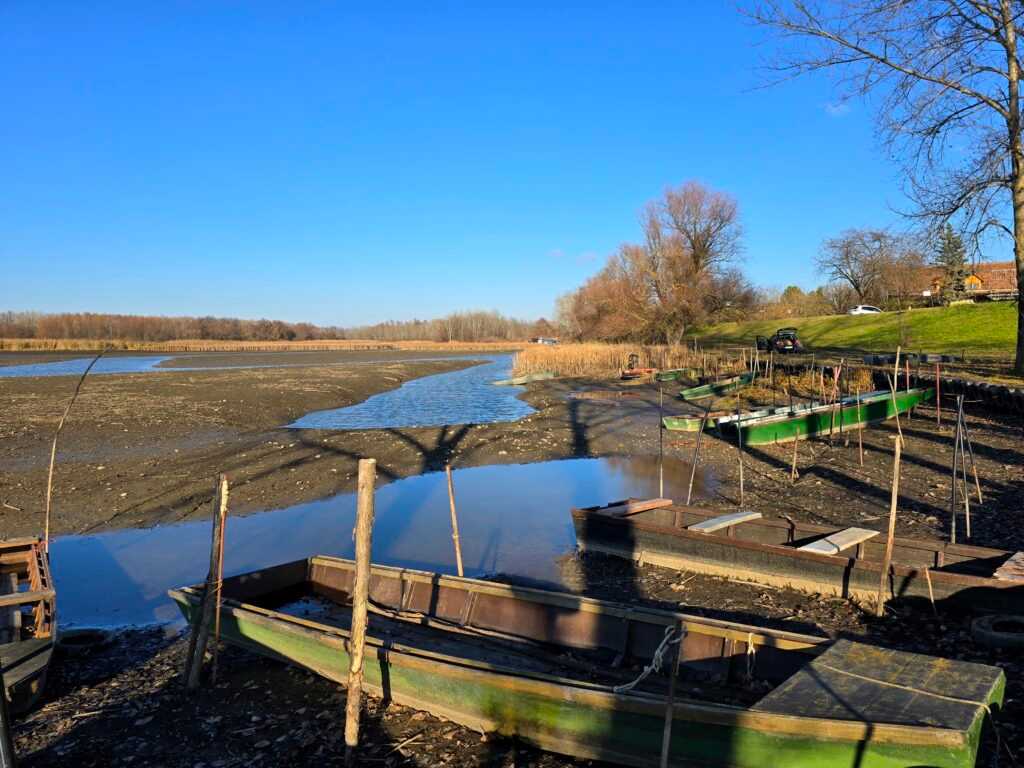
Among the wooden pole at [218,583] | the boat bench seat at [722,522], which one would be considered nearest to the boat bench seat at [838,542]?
the boat bench seat at [722,522]

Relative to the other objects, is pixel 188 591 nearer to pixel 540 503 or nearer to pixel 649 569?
pixel 649 569

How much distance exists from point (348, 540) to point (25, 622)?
4.96 m

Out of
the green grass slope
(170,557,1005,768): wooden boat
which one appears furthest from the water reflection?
the green grass slope

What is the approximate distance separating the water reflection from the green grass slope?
17917 millimetres

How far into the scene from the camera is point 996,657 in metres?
6.33

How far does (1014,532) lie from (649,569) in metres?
5.70

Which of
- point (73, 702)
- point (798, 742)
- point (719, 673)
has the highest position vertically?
point (798, 742)

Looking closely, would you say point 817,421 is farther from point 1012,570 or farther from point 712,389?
point 1012,570

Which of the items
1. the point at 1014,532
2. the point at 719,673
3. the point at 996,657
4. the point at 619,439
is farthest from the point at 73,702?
the point at 619,439

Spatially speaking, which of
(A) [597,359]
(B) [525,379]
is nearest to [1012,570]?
(B) [525,379]

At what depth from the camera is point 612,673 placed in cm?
631

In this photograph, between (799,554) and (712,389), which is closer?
(799,554)

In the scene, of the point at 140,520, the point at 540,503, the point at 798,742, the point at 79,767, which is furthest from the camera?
the point at 540,503

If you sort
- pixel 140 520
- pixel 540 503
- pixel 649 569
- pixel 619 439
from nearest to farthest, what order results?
pixel 649 569, pixel 140 520, pixel 540 503, pixel 619 439
